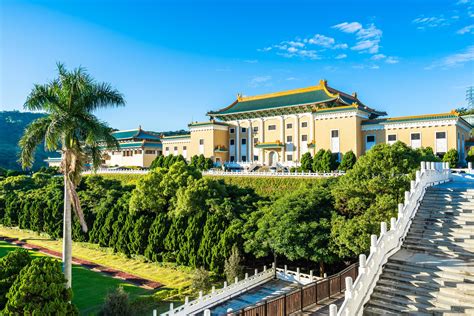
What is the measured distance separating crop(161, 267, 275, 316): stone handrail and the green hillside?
208 feet

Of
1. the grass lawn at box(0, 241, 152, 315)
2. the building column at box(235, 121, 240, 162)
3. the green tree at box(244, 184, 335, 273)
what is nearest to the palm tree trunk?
the grass lawn at box(0, 241, 152, 315)

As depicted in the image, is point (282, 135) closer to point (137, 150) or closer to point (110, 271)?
point (110, 271)

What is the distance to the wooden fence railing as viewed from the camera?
995cm

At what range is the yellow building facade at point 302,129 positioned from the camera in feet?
108

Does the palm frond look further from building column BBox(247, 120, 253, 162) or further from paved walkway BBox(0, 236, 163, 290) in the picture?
building column BBox(247, 120, 253, 162)

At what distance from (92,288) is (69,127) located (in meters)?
12.3

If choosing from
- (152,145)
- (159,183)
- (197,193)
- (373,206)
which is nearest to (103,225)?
(159,183)

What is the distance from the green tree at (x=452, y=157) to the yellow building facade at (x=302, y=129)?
2.36 m

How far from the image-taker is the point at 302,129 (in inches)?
1602

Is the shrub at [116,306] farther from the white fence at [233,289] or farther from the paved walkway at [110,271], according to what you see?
the paved walkway at [110,271]

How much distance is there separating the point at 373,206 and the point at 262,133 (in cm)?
2881

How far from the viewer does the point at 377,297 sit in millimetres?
8844

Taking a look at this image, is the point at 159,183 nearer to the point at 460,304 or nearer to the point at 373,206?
the point at 373,206

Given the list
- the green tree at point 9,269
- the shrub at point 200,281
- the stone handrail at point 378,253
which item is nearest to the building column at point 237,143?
the shrub at point 200,281
